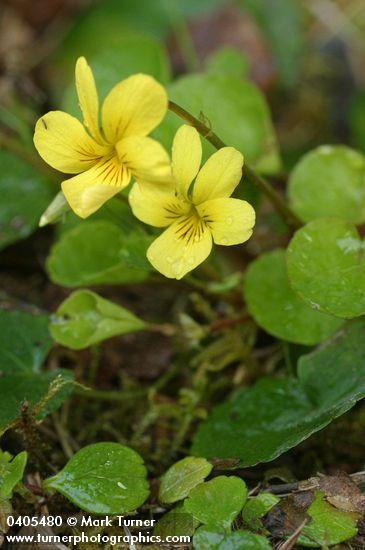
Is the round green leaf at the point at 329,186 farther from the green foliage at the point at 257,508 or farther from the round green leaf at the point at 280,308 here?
the green foliage at the point at 257,508

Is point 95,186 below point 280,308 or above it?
above

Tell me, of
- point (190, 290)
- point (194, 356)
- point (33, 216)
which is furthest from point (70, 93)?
point (194, 356)

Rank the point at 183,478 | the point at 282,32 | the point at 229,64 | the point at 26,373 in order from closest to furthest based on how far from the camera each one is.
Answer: the point at 183,478 < the point at 26,373 < the point at 229,64 < the point at 282,32

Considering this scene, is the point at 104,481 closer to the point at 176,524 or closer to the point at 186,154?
the point at 176,524

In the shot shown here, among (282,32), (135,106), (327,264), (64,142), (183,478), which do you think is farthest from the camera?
(282,32)

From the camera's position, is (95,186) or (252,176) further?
(252,176)

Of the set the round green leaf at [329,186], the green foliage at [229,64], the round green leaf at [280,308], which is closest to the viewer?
the round green leaf at [280,308]

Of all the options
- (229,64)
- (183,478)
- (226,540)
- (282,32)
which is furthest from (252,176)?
(282,32)

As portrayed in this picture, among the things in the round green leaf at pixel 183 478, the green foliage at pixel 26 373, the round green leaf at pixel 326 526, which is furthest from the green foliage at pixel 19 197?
the round green leaf at pixel 326 526
